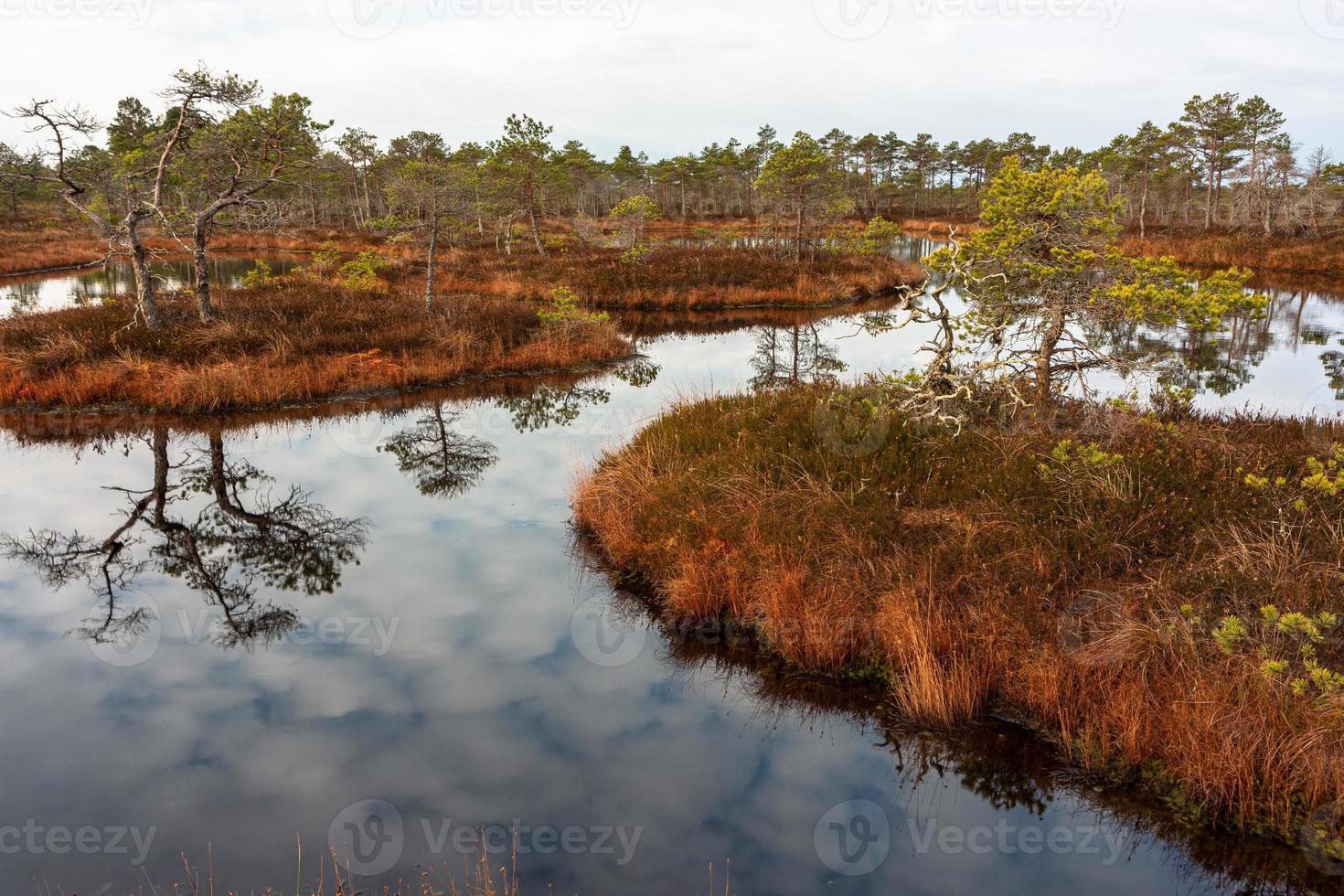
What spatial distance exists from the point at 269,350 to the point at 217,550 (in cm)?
924

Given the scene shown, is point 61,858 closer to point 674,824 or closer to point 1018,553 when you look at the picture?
point 674,824

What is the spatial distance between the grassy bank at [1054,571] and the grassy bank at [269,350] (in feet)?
33.5

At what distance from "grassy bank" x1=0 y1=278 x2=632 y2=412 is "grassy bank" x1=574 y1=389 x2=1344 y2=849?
1022 cm

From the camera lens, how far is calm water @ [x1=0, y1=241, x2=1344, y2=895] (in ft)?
17.4

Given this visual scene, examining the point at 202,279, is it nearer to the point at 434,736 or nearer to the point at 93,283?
the point at 434,736

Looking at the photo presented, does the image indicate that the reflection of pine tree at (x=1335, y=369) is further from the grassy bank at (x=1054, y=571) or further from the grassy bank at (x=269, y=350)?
the grassy bank at (x=269, y=350)

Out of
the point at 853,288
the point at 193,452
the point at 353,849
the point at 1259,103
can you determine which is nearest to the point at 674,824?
the point at 353,849

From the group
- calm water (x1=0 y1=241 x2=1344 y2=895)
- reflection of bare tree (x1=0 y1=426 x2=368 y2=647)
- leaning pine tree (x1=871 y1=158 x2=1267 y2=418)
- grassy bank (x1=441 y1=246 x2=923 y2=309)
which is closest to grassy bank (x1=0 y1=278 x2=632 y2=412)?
calm water (x1=0 y1=241 x2=1344 y2=895)

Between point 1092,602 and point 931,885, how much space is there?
321 cm

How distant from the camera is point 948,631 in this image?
6.87 m

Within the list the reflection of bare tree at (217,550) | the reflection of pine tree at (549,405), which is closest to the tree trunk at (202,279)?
the reflection of bare tree at (217,550)

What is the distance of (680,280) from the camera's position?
3366 centimetres

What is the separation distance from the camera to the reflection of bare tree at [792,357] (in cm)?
1964

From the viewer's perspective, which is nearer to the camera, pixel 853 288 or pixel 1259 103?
pixel 853 288
